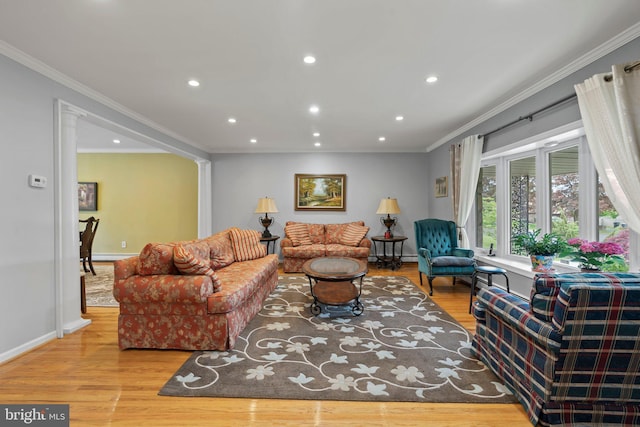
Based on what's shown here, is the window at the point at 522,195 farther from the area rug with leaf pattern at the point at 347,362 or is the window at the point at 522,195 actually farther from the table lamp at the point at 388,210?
the table lamp at the point at 388,210

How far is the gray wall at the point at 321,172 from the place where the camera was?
641 centimetres

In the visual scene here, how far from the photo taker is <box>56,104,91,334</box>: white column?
2.76m

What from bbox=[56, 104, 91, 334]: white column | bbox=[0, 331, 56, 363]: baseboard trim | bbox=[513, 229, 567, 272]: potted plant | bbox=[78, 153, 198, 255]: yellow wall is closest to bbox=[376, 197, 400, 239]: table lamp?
bbox=[513, 229, 567, 272]: potted plant

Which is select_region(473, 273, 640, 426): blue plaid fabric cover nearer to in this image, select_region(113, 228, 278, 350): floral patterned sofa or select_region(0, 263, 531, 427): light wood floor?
select_region(0, 263, 531, 427): light wood floor

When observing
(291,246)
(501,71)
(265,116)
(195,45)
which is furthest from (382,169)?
(195,45)

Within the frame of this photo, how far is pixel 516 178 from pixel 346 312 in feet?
9.97

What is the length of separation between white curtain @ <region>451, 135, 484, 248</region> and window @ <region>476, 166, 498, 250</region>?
9.9 inches

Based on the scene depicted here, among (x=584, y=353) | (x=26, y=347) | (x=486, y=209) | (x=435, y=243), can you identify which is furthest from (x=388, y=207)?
(x=26, y=347)

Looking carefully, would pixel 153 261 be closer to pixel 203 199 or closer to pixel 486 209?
pixel 203 199

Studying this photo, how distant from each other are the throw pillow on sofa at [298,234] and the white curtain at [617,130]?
4.59 metres

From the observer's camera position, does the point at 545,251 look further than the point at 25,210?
Yes

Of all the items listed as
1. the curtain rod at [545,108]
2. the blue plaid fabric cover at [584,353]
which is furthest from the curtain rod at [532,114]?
the blue plaid fabric cover at [584,353]

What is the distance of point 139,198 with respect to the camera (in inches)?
260

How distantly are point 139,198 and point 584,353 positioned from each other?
7.75 meters
